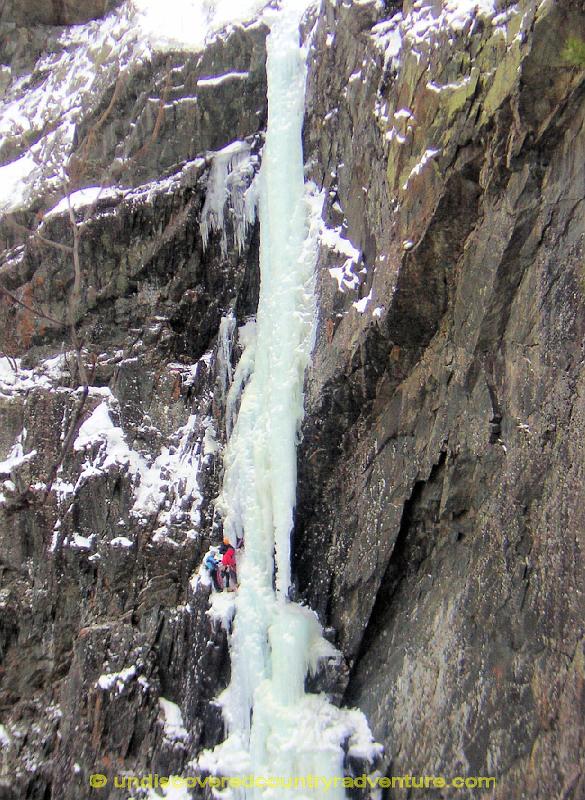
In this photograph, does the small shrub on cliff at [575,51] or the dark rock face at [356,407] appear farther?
the dark rock face at [356,407]

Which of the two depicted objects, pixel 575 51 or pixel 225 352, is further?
pixel 225 352

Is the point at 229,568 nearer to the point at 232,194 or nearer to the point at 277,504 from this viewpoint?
the point at 277,504

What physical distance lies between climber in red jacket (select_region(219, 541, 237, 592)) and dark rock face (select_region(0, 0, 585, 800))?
50 cm

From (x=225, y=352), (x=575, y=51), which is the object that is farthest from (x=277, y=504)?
(x=575, y=51)

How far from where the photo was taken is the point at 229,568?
776cm

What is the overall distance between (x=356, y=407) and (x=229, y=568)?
2700 millimetres

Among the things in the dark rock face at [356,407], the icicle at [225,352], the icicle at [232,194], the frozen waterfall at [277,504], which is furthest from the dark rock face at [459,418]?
the icicle at [225,352]

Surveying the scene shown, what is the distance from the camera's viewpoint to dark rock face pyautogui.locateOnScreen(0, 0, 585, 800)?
176 inches

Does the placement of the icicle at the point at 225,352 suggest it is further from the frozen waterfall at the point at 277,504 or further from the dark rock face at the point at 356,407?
the frozen waterfall at the point at 277,504

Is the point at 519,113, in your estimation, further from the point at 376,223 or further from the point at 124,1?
the point at 124,1

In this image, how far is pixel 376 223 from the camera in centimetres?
628

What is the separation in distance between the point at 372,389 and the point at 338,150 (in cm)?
283

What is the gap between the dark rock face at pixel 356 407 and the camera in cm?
446

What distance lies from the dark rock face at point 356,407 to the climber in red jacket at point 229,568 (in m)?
0.50
